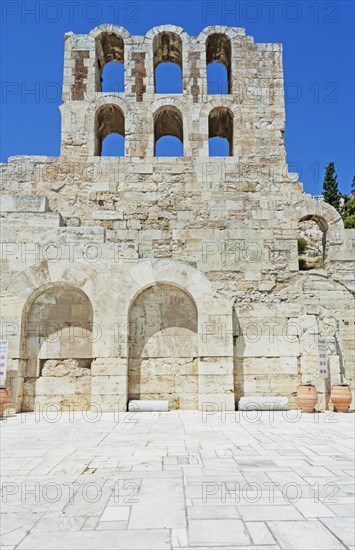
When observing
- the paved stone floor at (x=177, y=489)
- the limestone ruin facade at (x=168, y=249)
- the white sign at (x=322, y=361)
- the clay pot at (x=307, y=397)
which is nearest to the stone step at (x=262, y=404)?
the limestone ruin facade at (x=168, y=249)

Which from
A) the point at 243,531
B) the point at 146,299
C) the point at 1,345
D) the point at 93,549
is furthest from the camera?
the point at 146,299

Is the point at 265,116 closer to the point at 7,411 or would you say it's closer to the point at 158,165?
the point at 158,165

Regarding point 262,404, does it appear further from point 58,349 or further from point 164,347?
point 58,349

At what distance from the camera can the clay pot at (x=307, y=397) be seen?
1173 centimetres

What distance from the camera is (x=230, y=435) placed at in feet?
28.1

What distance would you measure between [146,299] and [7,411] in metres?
4.62

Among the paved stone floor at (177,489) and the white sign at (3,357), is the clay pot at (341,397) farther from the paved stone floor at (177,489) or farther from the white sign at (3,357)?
the white sign at (3,357)

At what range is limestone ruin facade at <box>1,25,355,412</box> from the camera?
12.4 meters

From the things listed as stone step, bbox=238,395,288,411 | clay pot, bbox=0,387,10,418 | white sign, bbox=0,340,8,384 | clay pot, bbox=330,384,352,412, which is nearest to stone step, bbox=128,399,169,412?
stone step, bbox=238,395,288,411

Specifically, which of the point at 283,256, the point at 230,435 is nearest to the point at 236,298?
the point at 283,256

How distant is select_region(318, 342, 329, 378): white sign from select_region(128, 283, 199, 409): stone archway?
3.29 metres

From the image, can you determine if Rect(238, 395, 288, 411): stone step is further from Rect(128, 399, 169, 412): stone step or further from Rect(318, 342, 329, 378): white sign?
Rect(128, 399, 169, 412): stone step

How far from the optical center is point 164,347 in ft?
42.2

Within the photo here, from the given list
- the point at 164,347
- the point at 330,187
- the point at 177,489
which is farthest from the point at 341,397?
the point at 330,187
